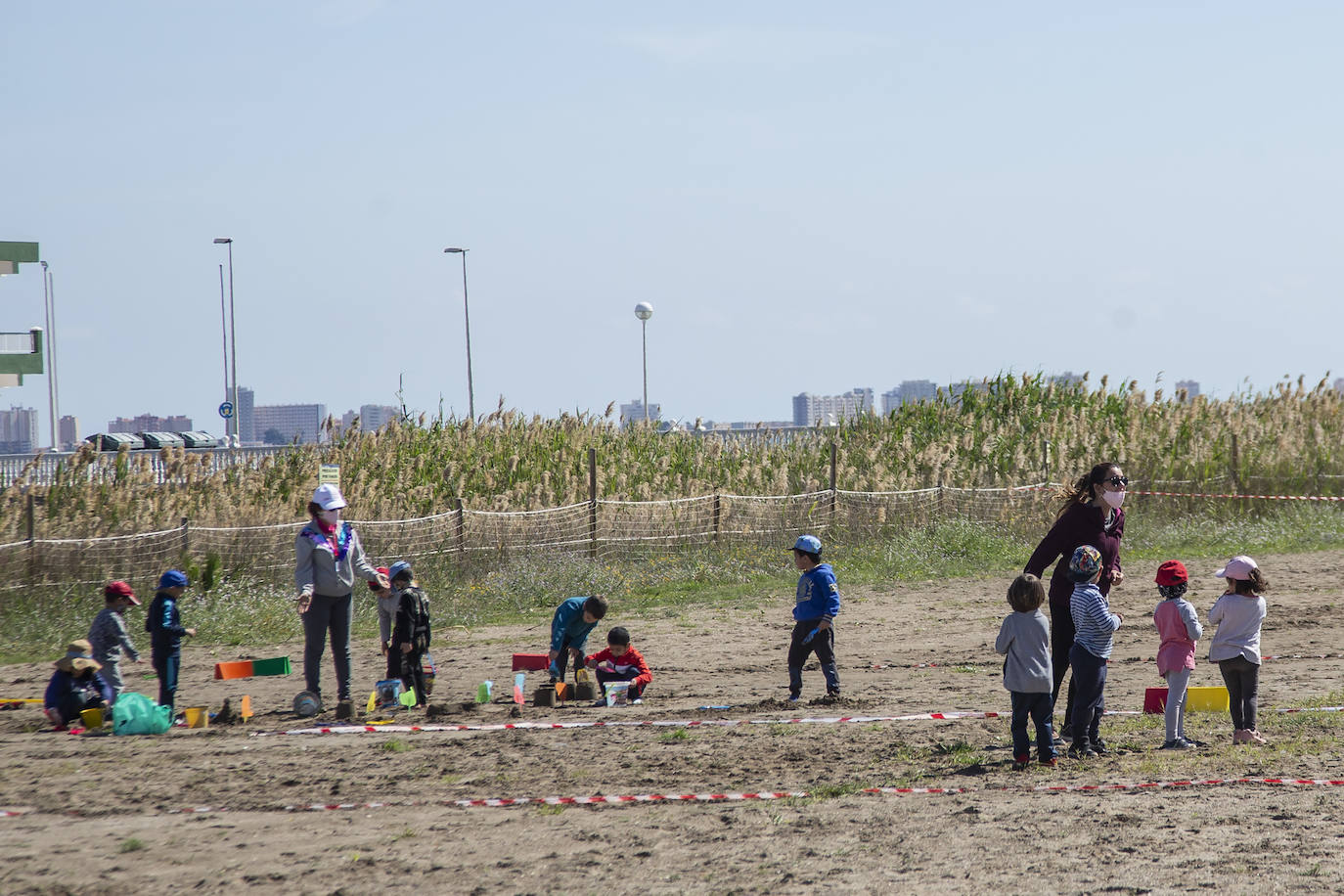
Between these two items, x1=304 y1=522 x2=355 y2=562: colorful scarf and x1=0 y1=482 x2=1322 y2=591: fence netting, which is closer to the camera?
x1=304 y1=522 x2=355 y2=562: colorful scarf

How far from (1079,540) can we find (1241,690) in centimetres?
145

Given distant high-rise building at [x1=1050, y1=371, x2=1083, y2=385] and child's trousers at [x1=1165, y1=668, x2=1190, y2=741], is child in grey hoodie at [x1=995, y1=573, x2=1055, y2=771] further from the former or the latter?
distant high-rise building at [x1=1050, y1=371, x2=1083, y2=385]

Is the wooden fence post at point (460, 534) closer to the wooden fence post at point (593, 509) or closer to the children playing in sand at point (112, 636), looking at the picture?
the wooden fence post at point (593, 509)

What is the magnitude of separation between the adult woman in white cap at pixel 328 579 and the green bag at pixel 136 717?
110cm

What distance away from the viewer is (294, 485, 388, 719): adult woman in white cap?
9914mm

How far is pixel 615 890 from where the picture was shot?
5680mm

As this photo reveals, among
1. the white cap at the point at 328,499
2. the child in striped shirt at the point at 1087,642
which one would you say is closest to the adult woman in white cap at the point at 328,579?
the white cap at the point at 328,499

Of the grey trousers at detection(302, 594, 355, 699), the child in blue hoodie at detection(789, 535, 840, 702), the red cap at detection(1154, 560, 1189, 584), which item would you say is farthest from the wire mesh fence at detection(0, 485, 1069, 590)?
the red cap at detection(1154, 560, 1189, 584)

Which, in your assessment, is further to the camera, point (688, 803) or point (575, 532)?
point (575, 532)

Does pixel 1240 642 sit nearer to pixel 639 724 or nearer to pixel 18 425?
pixel 639 724

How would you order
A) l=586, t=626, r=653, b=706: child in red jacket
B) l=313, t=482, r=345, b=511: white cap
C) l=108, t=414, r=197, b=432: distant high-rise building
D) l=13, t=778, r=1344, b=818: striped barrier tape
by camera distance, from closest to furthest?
l=13, t=778, r=1344, b=818: striped barrier tape → l=313, t=482, r=345, b=511: white cap → l=586, t=626, r=653, b=706: child in red jacket → l=108, t=414, r=197, b=432: distant high-rise building

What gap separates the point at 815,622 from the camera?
10398 mm

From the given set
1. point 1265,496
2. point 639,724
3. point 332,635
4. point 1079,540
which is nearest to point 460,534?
point 332,635

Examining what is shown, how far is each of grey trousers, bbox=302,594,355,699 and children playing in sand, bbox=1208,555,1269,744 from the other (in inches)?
238
